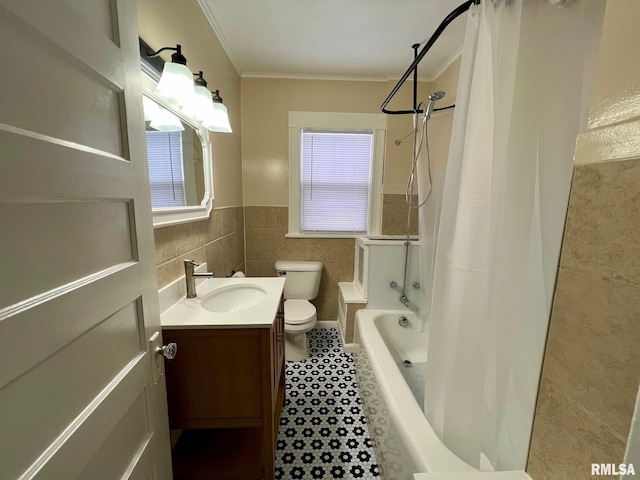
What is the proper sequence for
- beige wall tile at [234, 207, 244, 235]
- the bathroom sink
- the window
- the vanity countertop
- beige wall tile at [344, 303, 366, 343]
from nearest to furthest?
1. the vanity countertop
2. the bathroom sink
3. beige wall tile at [344, 303, 366, 343]
4. beige wall tile at [234, 207, 244, 235]
5. the window

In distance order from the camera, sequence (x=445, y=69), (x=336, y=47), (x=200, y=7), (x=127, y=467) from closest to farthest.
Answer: (x=127, y=467), (x=200, y=7), (x=336, y=47), (x=445, y=69)

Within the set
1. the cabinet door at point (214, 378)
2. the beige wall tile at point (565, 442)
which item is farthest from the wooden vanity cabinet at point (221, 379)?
the beige wall tile at point (565, 442)

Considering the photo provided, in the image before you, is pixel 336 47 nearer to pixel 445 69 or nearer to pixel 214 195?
pixel 445 69

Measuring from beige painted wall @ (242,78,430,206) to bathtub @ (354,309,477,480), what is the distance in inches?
53.4

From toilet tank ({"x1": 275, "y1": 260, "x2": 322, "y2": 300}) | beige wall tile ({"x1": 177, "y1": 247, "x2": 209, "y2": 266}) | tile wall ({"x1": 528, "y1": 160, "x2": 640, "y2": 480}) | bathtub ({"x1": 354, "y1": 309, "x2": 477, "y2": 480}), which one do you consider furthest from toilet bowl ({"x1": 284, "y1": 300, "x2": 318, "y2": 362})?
tile wall ({"x1": 528, "y1": 160, "x2": 640, "y2": 480})

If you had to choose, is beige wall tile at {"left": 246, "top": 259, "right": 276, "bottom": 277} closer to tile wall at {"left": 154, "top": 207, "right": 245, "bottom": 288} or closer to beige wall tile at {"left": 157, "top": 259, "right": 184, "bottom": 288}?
tile wall at {"left": 154, "top": 207, "right": 245, "bottom": 288}

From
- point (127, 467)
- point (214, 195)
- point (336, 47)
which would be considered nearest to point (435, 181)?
point (336, 47)

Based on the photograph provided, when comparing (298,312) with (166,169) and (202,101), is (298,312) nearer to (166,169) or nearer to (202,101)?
(166,169)

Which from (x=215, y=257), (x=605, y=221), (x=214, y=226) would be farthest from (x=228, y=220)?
(x=605, y=221)

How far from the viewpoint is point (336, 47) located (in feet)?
6.35

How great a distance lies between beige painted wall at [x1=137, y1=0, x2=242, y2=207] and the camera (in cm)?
109

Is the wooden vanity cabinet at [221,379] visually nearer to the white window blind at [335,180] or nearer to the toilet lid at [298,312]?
the toilet lid at [298,312]

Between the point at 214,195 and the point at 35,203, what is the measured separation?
1.38 meters

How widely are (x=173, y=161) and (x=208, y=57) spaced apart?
0.88 metres
